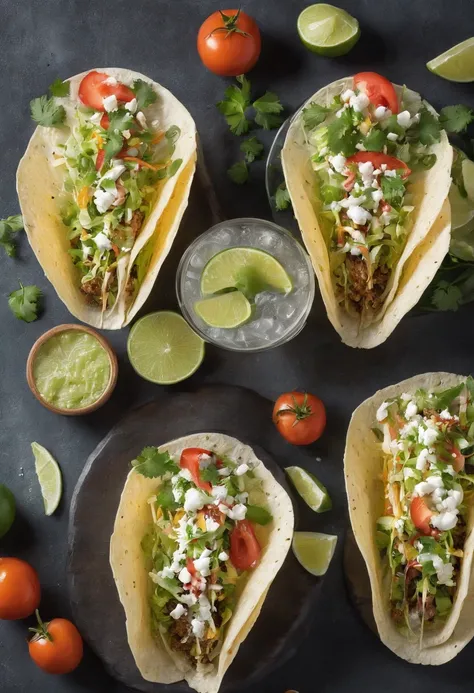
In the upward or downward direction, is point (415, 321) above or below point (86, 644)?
above

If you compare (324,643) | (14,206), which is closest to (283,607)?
(324,643)

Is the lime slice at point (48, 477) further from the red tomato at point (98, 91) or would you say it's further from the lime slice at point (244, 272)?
the red tomato at point (98, 91)

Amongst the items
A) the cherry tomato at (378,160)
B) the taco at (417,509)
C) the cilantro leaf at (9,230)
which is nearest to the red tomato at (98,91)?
the cilantro leaf at (9,230)

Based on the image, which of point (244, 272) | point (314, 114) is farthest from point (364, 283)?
point (314, 114)

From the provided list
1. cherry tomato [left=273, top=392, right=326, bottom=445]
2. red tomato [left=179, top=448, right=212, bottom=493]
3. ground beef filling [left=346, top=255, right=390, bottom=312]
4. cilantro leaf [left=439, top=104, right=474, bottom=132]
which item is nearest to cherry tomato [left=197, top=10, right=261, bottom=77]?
cilantro leaf [left=439, top=104, right=474, bottom=132]

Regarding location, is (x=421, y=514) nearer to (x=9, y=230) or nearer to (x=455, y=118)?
(x=455, y=118)

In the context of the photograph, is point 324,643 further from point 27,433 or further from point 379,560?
point 27,433

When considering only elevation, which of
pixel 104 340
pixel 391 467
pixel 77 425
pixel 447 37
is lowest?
pixel 391 467
